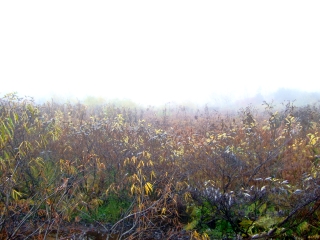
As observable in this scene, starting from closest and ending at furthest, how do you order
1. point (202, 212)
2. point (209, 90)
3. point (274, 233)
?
point (274, 233)
point (202, 212)
point (209, 90)

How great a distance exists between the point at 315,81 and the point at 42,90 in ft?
95.3

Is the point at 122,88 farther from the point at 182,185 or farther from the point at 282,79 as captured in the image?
the point at 182,185

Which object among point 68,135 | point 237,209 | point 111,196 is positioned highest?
point 68,135

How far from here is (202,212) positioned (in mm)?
5320

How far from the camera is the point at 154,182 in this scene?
499cm

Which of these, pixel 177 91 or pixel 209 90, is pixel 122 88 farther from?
pixel 209 90

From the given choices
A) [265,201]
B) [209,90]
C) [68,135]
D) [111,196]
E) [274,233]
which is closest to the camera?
[274,233]

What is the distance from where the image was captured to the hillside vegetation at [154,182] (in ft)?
13.5

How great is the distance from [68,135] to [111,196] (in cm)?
249

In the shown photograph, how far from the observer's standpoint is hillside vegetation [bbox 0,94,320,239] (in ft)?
13.5

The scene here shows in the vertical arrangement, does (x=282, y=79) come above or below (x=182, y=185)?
above

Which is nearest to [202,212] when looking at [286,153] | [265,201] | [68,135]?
[265,201]

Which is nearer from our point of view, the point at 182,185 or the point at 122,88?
the point at 182,185

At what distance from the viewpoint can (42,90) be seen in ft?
91.0
